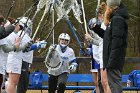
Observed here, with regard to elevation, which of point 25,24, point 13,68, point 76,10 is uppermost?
point 76,10

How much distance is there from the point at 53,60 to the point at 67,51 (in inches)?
17.8

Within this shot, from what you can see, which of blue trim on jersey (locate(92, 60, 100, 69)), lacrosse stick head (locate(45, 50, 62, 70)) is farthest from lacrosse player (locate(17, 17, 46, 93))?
blue trim on jersey (locate(92, 60, 100, 69))

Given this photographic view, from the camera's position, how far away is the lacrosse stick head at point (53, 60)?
32.8ft

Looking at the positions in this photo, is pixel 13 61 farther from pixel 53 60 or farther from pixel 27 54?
pixel 53 60

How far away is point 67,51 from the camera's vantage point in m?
10.3

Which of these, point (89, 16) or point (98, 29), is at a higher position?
point (89, 16)

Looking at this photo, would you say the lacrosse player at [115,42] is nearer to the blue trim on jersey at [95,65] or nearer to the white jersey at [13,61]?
the white jersey at [13,61]

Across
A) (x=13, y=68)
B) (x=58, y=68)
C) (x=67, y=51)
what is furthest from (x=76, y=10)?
(x=13, y=68)

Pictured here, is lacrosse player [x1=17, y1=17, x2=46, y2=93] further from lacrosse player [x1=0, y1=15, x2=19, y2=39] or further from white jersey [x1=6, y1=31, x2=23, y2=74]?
lacrosse player [x1=0, y1=15, x2=19, y2=39]

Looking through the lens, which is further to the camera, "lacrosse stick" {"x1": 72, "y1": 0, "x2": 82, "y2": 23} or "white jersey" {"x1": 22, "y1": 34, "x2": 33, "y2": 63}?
"lacrosse stick" {"x1": 72, "y1": 0, "x2": 82, "y2": 23}

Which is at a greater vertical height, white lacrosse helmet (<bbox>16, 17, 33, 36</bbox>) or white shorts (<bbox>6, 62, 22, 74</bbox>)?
white lacrosse helmet (<bbox>16, 17, 33, 36</bbox>)

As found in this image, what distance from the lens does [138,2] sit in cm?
2733

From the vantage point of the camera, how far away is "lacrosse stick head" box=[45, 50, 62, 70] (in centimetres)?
1001

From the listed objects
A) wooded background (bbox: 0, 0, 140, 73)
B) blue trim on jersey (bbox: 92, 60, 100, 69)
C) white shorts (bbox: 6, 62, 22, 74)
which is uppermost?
wooded background (bbox: 0, 0, 140, 73)
